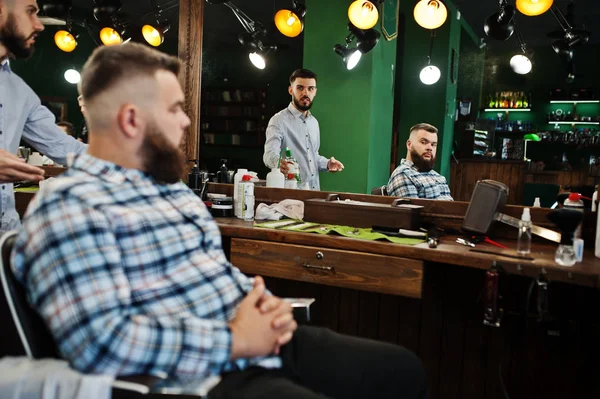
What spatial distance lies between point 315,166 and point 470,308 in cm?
127

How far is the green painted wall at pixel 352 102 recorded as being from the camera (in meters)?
2.97

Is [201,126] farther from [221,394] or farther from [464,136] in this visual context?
[221,394]

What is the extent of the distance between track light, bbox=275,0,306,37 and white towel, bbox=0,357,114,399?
2.80 meters

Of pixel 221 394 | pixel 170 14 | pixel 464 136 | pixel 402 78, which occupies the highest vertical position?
pixel 170 14

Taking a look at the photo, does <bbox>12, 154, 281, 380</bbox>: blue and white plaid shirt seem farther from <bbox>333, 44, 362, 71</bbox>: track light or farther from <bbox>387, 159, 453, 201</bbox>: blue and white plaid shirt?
<bbox>333, 44, 362, 71</bbox>: track light

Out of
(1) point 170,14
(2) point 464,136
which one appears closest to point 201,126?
(1) point 170,14

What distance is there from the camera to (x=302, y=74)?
3.12 metres

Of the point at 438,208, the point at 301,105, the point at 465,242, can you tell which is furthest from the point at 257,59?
the point at 465,242

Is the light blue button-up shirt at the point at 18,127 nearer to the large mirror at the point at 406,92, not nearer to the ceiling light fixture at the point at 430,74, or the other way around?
the large mirror at the point at 406,92

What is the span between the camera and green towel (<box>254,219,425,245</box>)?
2.06 m

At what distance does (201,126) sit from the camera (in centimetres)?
330

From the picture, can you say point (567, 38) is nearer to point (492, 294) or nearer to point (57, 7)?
point (492, 294)

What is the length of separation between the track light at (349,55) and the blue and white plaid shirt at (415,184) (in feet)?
2.52

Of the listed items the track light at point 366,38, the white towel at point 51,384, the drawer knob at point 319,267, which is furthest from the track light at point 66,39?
the white towel at point 51,384
